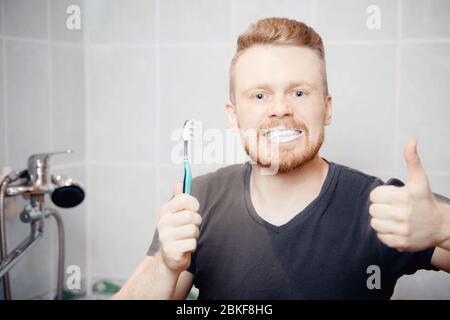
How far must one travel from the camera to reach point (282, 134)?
2.55 ft

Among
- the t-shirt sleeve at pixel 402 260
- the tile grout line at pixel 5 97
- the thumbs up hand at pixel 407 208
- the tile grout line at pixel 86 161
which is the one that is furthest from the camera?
the tile grout line at pixel 86 161

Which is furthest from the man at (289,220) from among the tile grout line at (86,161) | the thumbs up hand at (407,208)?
the tile grout line at (86,161)

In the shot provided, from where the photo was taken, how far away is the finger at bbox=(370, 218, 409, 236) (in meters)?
0.62

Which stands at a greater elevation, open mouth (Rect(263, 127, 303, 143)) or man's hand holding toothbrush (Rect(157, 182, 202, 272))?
open mouth (Rect(263, 127, 303, 143))

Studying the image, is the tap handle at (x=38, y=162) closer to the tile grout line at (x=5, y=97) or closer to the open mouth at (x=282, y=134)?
the tile grout line at (x=5, y=97)

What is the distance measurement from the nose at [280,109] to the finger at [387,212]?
218 mm

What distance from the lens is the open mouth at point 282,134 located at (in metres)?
0.77

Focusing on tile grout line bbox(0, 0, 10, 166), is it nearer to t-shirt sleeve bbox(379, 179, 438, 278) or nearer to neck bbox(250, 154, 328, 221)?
neck bbox(250, 154, 328, 221)

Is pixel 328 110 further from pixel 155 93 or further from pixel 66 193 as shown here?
pixel 66 193

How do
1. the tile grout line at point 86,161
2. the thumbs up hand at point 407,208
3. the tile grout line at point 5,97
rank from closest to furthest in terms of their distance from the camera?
the thumbs up hand at point 407,208
the tile grout line at point 5,97
the tile grout line at point 86,161

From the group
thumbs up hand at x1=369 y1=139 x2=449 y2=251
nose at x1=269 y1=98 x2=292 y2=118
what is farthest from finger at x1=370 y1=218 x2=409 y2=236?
nose at x1=269 y1=98 x2=292 y2=118

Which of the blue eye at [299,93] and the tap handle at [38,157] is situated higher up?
the blue eye at [299,93]

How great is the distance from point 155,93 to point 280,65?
29 centimetres

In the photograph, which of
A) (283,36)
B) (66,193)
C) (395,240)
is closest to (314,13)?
(283,36)
